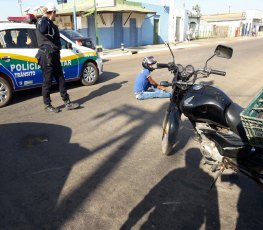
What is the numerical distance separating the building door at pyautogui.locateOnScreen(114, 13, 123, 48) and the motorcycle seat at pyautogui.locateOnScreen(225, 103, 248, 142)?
21975 mm

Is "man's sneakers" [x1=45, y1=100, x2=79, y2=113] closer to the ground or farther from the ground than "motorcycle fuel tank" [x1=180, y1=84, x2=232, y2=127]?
closer to the ground

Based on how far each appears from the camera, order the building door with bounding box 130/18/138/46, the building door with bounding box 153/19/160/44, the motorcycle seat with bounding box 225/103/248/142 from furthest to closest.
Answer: the building door with bounding box 153/19/160/44, the building door with bounding box 130/18/138/46, the motorcycle seat with bounding box 225/103/248/142

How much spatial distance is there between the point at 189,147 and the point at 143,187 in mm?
1339

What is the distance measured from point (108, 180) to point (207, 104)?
4.87ft

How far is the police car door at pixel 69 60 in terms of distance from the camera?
7.34m

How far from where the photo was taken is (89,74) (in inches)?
333

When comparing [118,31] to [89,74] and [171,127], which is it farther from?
[171,127]

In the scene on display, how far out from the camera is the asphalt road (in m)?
2.81

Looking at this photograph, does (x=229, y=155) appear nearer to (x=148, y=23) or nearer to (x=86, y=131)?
(x=86, y=131)

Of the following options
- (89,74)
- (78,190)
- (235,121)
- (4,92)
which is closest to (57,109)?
(4,92)

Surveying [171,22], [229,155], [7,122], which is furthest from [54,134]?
[171,22]

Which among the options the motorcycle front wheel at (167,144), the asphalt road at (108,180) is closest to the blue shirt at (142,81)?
the asphalt road at (108,180)

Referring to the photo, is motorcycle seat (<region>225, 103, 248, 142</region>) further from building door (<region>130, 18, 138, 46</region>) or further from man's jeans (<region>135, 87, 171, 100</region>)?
building door (<region>130, 18, 138, 46</region>)

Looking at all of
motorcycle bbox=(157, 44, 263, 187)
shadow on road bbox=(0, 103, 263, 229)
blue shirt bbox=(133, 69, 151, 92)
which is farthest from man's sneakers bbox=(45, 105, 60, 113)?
motorcycle bbox=(157, 44, 263, 187)
